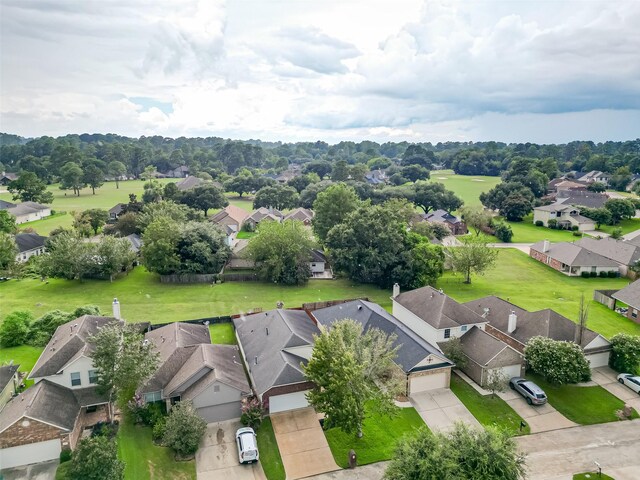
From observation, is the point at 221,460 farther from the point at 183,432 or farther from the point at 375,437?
the point at 375,437

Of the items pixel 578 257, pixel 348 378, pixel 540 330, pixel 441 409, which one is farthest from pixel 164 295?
pixel 578 257

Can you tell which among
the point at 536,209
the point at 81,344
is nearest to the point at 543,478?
the point at 81,344

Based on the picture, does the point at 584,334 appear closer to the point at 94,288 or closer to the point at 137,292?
the point at 137,292

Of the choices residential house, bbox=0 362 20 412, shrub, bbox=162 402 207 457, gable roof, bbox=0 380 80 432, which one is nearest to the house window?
gable roof, bbox=0 380 80 432

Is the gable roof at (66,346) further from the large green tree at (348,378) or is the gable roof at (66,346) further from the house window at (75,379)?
the large green tree at (348,378)

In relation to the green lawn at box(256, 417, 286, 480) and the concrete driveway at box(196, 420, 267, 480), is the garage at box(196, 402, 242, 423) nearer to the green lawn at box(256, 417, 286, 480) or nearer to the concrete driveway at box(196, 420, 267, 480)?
the concrete driveway at box(196, 420, 267, 480)

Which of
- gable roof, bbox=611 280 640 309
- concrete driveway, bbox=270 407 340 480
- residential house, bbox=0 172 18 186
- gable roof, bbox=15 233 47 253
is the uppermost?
residential house, bbox=0 172 18 186
